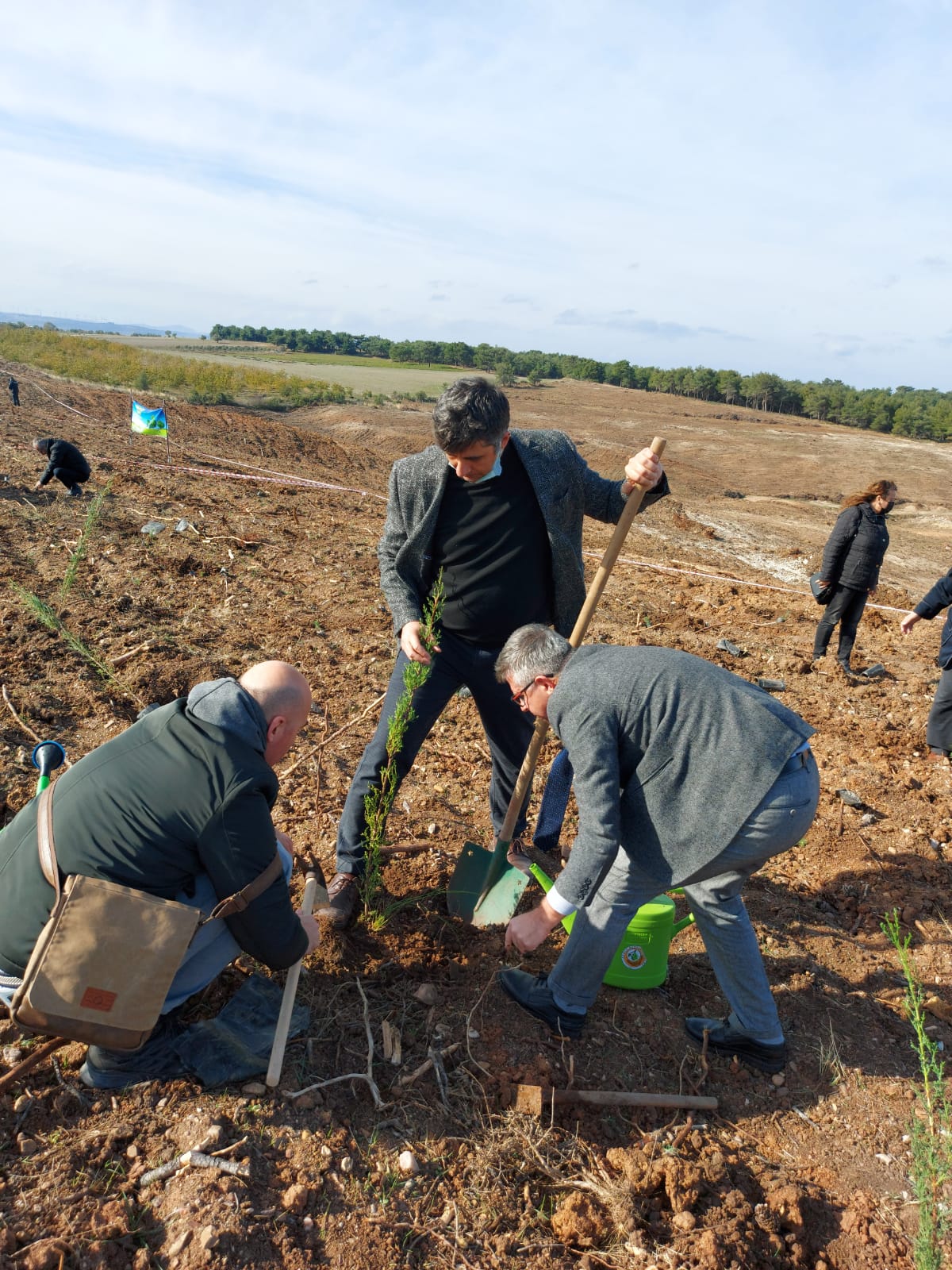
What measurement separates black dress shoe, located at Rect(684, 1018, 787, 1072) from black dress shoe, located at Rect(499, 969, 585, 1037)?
456 millimetres

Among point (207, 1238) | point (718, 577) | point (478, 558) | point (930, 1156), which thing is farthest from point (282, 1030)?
point (718, 577)

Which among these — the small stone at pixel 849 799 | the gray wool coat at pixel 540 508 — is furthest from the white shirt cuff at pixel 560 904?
the small stone at pixel 849 799

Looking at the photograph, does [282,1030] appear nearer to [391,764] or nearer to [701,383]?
[391,764]

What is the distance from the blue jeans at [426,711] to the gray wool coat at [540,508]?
0.21 metres

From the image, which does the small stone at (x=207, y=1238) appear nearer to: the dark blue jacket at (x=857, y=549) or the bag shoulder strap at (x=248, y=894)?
the bag shoulder strap at (x=248, y=894)

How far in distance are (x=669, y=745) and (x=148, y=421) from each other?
10.4 m

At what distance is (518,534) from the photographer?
2998 mm

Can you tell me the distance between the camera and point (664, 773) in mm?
2367

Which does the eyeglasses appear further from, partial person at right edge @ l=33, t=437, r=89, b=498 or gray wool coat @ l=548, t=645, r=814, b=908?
partial person at right edge @ l=33, t=437, r=89, b=498

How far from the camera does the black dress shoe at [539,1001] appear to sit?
280 cm

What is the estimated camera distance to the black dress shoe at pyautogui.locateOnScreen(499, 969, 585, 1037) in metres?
2.80

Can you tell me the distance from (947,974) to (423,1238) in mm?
2398

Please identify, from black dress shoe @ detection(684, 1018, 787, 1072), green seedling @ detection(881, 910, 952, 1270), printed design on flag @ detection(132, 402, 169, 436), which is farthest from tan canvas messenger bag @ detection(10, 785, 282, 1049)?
printed design on flag @ detection(132, 402, 169, 436)

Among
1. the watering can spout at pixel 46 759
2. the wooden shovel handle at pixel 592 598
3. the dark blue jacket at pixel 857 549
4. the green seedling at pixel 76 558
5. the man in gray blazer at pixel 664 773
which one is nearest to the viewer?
the man in gray blazer at pixel 664 773
